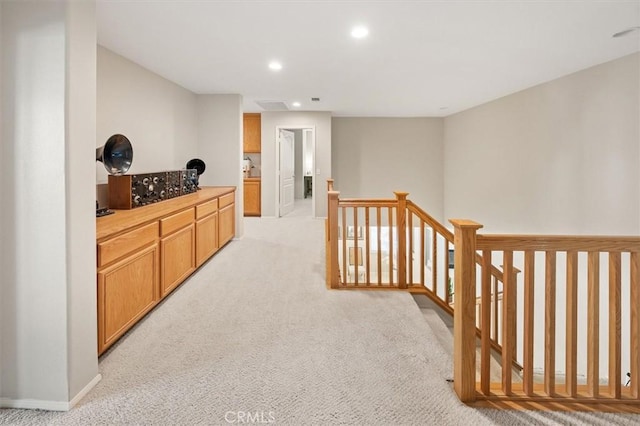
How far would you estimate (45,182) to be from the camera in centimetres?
184

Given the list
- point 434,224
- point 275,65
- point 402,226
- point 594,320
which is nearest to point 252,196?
point 275,65

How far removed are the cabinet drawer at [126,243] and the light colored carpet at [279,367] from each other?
606mm

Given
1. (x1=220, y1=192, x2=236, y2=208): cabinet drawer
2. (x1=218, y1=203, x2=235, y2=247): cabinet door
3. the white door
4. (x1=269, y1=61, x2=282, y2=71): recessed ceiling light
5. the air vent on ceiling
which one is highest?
the air vent on ceiling

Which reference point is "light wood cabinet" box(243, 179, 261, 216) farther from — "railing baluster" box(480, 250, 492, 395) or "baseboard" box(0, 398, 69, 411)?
A: "railing baluster" box(480, 250, 492, 395)

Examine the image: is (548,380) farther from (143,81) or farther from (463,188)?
(463,188)

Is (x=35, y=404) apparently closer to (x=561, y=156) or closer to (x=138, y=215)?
(x=138, y=215)

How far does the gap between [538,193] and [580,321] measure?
1.85 metres

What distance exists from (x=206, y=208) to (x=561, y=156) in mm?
4577

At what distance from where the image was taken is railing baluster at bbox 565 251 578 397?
1.88 metres

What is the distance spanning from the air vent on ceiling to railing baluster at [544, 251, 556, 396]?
18.2 feet

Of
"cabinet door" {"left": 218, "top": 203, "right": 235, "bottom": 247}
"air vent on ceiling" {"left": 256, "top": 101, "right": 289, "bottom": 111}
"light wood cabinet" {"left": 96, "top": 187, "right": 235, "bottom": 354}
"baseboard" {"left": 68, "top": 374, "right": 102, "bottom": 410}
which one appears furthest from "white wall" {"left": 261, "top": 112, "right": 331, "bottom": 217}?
"baseboard" {"left": 68, "top": 374, "right": 102, "bottom": 410}

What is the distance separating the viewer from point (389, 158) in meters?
9.06

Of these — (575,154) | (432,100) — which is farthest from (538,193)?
(432,100)

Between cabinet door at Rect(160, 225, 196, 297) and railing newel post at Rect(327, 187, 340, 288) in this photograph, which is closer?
cabinet door at Rect(160, 225, 196, 297)
